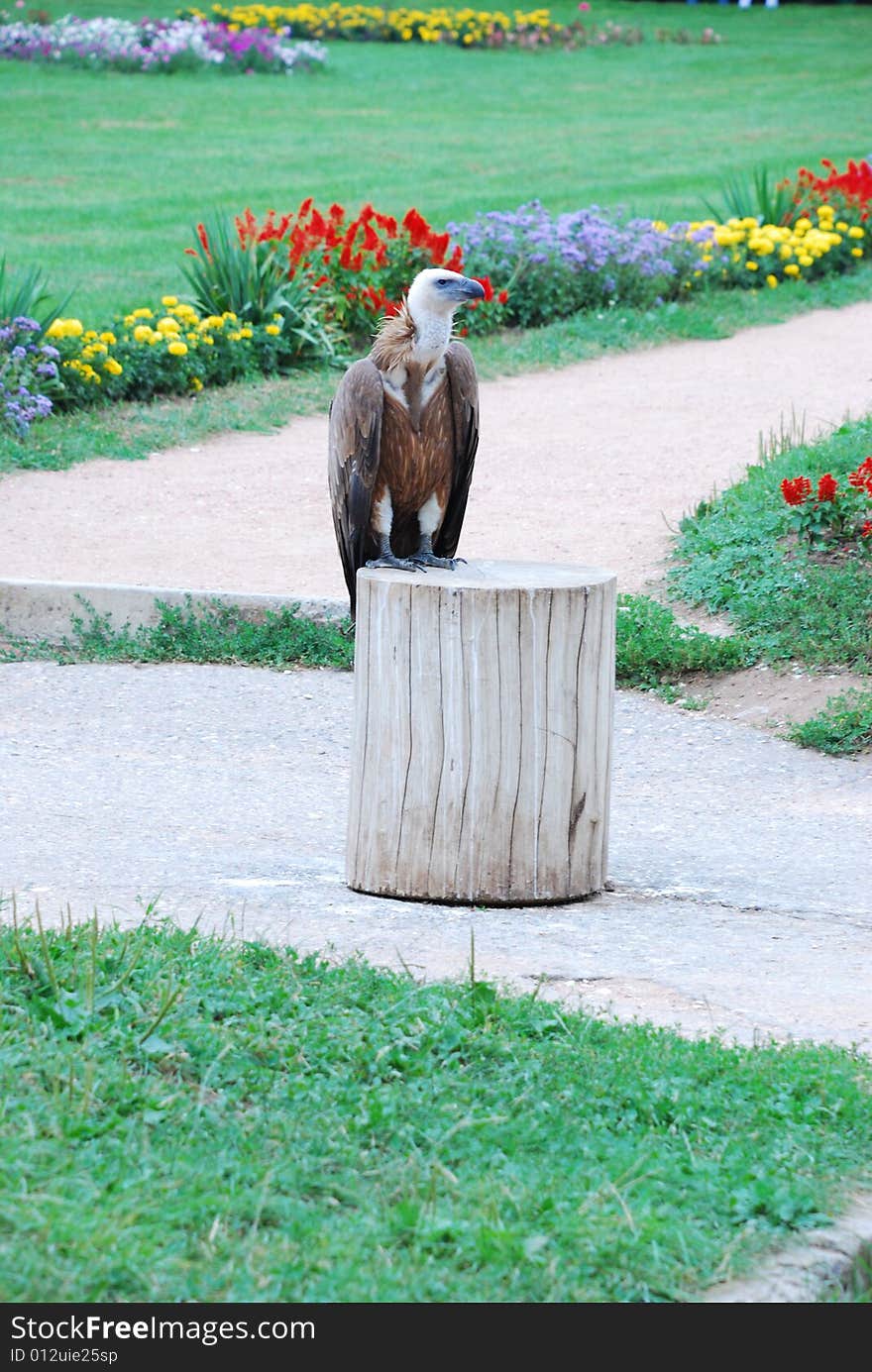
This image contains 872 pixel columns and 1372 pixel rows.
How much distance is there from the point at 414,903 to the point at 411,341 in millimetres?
1503

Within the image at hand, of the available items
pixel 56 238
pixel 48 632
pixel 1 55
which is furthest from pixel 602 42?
pixel 48 632

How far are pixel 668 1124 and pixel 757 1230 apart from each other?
1.24 feet

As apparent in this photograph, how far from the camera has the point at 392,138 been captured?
827 inches

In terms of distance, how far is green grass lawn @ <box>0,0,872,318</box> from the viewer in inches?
621

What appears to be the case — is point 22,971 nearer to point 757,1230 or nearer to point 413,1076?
point 413,1076

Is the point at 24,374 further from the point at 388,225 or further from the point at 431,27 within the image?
the point at 431,27

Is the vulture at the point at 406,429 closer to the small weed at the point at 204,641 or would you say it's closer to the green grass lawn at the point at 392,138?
the small weed at the point at 204,641

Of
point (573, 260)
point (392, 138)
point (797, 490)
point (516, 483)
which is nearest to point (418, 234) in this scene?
point (573, 260)

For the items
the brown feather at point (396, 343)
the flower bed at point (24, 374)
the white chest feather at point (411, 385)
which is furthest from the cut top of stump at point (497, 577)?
the flower bed at point (24, 374)

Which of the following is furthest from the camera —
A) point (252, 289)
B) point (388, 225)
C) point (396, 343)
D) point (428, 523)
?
point (388, 225)

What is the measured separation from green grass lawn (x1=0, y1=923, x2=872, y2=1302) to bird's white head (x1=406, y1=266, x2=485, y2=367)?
1769mm

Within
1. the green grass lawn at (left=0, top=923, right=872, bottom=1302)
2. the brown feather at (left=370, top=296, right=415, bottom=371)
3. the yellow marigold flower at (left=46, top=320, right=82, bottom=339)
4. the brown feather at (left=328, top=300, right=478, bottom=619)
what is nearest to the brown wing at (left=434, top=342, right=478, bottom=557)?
the brown feather at (left=328, top=300, right=478, bottom=619)

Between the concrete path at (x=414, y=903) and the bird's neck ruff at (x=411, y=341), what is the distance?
1411 millimetres

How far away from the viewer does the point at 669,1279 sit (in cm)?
268
